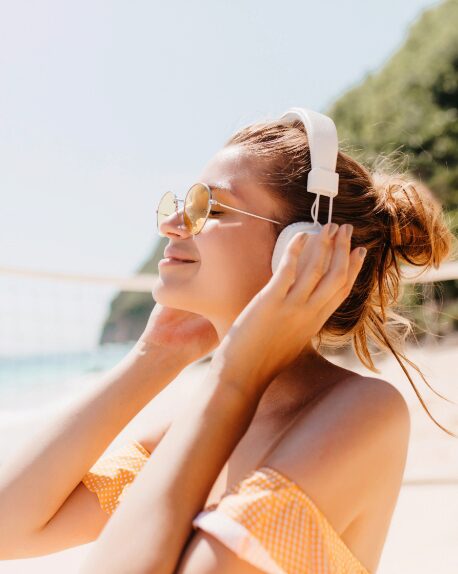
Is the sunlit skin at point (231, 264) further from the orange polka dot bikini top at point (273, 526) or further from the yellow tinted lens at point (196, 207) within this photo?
the orange polka dot bikini top at point (273, 526)

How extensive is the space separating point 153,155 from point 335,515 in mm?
34518

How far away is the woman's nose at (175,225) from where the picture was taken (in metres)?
1.44

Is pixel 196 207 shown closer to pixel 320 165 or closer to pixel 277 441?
pixel 320 165

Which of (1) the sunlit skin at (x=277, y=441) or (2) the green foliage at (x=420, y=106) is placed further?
(2) the green foliage at (x=420, y=106)

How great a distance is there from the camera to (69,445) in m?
1.44

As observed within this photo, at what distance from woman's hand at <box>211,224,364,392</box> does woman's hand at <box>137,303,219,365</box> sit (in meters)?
0.58

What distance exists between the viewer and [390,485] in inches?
43.5

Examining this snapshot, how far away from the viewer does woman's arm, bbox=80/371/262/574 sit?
922 mm

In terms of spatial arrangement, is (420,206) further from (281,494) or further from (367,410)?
(281,494)

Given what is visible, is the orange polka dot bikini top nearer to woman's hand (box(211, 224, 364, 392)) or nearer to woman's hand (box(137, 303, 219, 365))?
woman's hand (box(211, 224, 364, 392))

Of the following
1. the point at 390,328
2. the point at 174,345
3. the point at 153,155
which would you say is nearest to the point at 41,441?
the point at 174,345

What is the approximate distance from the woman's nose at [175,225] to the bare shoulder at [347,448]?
1.71 feet

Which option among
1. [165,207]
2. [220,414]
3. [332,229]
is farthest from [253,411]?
[165,207]

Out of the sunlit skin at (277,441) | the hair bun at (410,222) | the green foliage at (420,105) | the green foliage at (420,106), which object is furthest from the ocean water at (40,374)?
the green foliage at (420,105)
